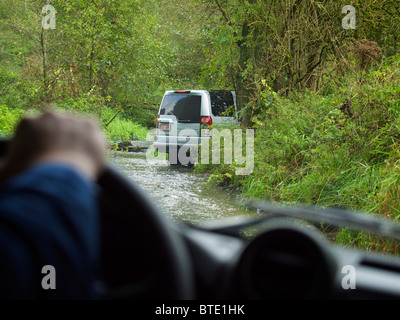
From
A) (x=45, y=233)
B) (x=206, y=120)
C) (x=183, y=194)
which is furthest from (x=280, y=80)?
(x=45, y=233)

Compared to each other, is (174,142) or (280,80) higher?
(280,80)

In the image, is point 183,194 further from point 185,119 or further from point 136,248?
point 136,248

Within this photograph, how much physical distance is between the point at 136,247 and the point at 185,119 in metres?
11.7

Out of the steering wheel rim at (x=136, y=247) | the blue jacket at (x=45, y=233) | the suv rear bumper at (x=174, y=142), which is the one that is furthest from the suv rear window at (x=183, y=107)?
the blue jacket at (x=45, y=233)

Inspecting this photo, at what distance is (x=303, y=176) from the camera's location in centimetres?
712

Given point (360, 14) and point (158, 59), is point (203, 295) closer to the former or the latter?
point (360, 14)

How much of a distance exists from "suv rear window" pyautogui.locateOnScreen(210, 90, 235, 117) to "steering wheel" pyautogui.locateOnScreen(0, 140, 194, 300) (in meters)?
11.8

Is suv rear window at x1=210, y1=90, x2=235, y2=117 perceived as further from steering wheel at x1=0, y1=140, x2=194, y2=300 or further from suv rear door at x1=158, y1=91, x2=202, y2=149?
steering wheel at x1=0, y1=140, x2=194, y2=300

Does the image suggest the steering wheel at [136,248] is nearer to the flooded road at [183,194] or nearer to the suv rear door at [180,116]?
the flooded road at [183,194]

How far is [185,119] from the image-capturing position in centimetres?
1277

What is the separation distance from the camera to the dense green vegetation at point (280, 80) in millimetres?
6242

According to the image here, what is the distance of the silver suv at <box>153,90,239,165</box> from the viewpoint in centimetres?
1254
